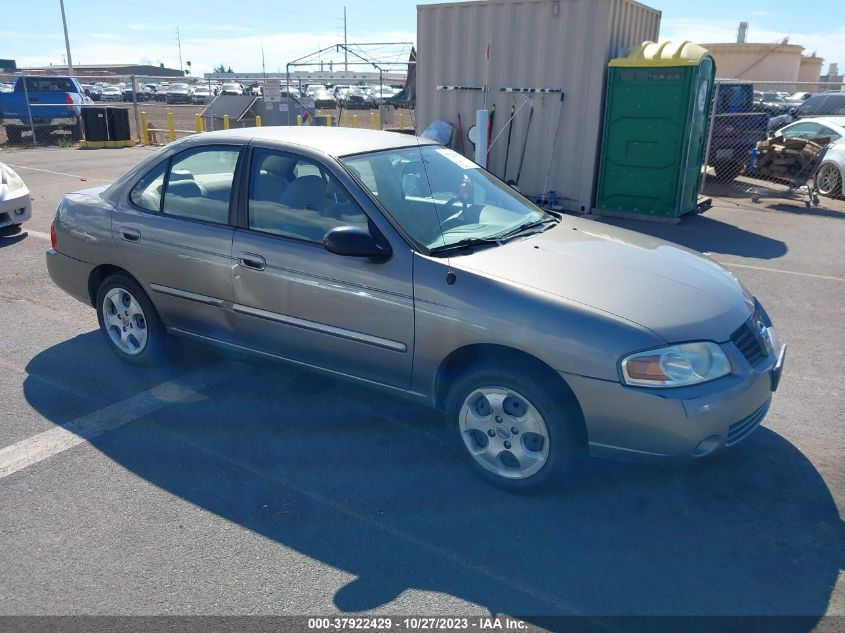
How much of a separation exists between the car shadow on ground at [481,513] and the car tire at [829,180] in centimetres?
1055

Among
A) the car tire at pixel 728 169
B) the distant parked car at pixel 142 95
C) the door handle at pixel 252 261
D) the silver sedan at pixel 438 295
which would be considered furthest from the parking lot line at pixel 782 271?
the distant parked car at pixel 142 95

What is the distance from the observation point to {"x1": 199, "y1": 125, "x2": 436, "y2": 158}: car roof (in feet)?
14.0

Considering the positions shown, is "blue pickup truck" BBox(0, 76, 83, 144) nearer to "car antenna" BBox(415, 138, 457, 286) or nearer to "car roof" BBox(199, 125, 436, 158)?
"car roof" BBox(199, 125, 436, 158)

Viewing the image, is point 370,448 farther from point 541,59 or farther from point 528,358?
point 541,59

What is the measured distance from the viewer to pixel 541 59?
10.9m

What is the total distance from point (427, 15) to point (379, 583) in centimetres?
1052

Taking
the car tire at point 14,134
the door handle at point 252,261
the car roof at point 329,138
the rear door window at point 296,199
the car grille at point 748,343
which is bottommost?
the car tire at point 14,134

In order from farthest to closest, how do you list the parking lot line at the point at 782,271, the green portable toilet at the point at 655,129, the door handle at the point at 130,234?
the green portable toilet at the point at 655,129 → the parking lot line at the point at 782,271 → the door handle at the point at 130,234

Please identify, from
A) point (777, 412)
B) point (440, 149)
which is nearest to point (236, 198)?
point (440, 149)

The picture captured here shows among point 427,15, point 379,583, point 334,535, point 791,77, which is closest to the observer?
point 379,583

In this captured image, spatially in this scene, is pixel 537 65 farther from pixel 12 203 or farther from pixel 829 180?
pixel 12 203

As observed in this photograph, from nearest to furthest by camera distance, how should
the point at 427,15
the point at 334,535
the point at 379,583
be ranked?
the point at 379,583 < the point at 334,535 < the point at 427,15

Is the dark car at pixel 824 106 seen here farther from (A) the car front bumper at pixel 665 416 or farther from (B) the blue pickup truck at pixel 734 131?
(A) the car front bumper at pixel 665 416

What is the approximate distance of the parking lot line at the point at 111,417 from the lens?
3984 millimetres
